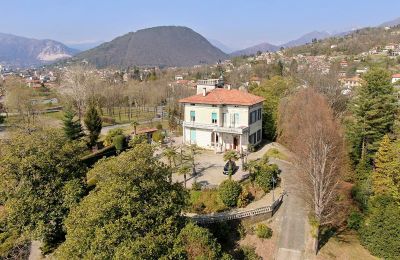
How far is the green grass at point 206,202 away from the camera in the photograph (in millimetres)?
26141

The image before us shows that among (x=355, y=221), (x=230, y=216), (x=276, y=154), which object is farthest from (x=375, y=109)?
(x=230, y=216)

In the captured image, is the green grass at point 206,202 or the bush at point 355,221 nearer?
the bush at point 355,221

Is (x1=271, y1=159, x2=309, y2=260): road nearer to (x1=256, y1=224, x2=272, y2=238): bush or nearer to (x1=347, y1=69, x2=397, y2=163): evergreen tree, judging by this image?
(x1=256, y1=224, x2=272, y2=238): bush

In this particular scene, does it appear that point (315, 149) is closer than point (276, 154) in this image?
Yes

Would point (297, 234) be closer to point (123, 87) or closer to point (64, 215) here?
point (64, 215)

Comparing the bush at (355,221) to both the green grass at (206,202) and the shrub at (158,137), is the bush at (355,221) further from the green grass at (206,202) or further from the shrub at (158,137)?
the shrub at (158,137)

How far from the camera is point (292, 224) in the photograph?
1000 inches

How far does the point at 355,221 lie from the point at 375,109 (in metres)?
13.2

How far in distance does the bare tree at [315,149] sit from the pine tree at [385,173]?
295cm

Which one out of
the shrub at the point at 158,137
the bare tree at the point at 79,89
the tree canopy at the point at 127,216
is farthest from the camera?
the bare tree at the point at 79,89

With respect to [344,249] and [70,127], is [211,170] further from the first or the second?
[70,127]

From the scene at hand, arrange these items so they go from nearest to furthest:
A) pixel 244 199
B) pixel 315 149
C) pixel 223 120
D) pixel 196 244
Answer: pixel 196 244 → pixel 315 149 → pixel 244 199 → pixel 223 120

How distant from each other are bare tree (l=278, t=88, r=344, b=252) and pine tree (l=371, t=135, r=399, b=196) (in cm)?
295

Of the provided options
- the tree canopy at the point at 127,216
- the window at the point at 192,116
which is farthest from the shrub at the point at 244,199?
the window at the point at 192,116
